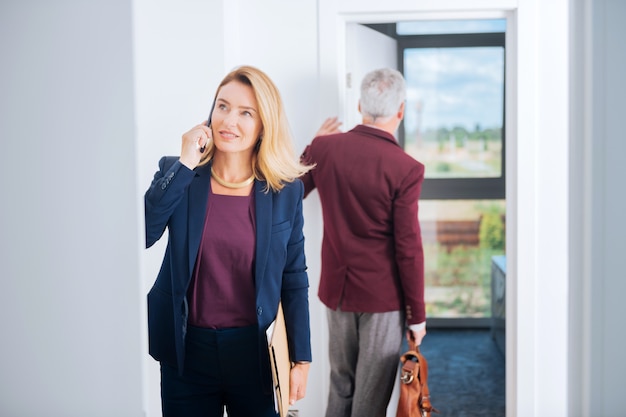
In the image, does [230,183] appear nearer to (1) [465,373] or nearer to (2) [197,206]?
(2) [197,206]

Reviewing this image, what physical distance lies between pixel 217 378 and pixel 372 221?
1.04 meters

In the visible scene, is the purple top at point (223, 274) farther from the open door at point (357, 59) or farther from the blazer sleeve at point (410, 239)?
the open door at point (357, 59)

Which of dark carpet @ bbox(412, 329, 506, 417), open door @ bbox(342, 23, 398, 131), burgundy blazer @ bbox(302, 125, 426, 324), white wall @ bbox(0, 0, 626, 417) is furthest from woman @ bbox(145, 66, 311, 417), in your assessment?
dark carpet @ bbox(412, 329, 506, 417)

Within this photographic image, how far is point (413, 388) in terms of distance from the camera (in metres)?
2.63

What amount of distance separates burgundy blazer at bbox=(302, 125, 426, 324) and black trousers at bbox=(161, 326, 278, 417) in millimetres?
894

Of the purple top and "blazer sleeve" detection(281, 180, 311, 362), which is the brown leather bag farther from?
the purple top

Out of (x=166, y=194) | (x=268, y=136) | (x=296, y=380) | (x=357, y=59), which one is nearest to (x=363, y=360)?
(x=296, y=380)
